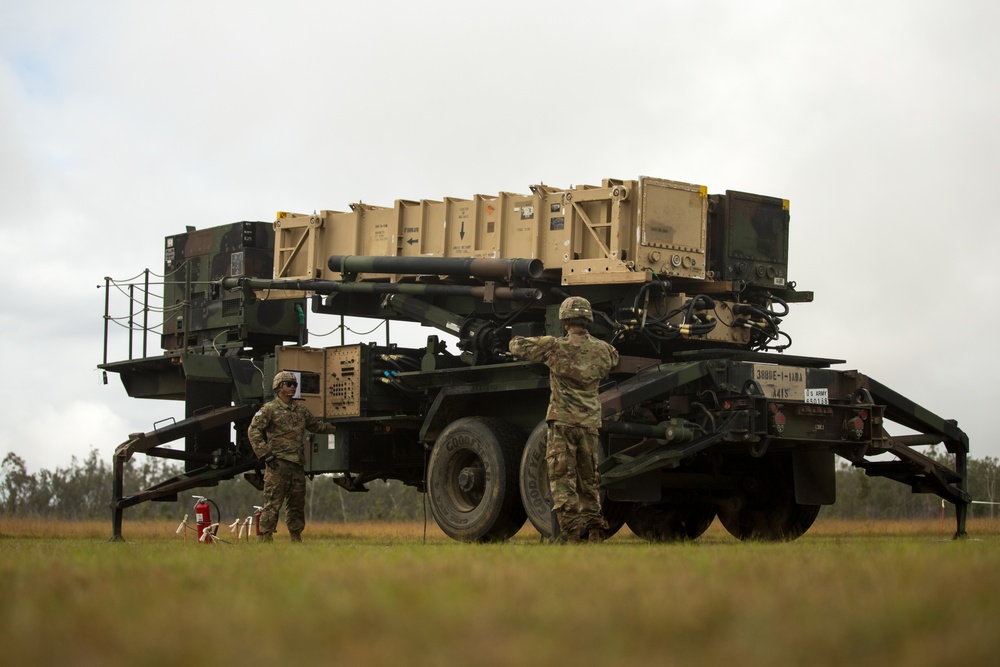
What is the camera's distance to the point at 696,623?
5070mm

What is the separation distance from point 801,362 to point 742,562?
633 cm

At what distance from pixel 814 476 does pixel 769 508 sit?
89 cm

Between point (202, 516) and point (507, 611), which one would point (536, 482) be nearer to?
point (202, 516)

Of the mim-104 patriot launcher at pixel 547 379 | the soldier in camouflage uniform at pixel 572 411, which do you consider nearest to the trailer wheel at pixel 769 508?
the mim-104 patriot launcher at pixel 547 379

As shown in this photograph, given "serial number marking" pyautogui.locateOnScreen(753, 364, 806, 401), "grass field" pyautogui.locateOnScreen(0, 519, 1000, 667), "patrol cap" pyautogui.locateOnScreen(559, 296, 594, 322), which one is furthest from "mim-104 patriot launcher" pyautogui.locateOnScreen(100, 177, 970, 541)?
"grass field" pyautogui.locateOnScreen(0, 519, 1000, 667)

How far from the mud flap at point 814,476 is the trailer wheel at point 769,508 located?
Result: 0.40m

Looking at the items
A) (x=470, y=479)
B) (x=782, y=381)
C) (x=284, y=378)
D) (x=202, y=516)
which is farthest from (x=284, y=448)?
(x=782, y=381)

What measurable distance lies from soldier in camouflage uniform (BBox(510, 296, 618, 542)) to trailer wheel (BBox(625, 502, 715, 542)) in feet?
10.6

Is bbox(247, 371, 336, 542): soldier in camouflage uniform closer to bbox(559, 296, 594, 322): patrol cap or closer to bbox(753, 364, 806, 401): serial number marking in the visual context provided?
bbox(559, 296, 594, 322): patrol cap

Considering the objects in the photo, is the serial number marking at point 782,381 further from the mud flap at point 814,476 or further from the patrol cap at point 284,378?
the patrol cap at point 284,378

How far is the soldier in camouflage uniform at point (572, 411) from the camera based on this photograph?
1113 cm

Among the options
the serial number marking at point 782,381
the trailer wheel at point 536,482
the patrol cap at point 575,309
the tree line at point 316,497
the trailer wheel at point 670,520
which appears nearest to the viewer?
the patrol cap at point 575,309

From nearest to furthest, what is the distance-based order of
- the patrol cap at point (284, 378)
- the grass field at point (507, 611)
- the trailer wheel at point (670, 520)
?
the grass field at point (507, 611) → the patrol cap at point (284, 378) → the trailer wheel at point (670, 520)

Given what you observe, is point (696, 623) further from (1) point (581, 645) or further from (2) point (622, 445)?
(2) point (622, 445)
